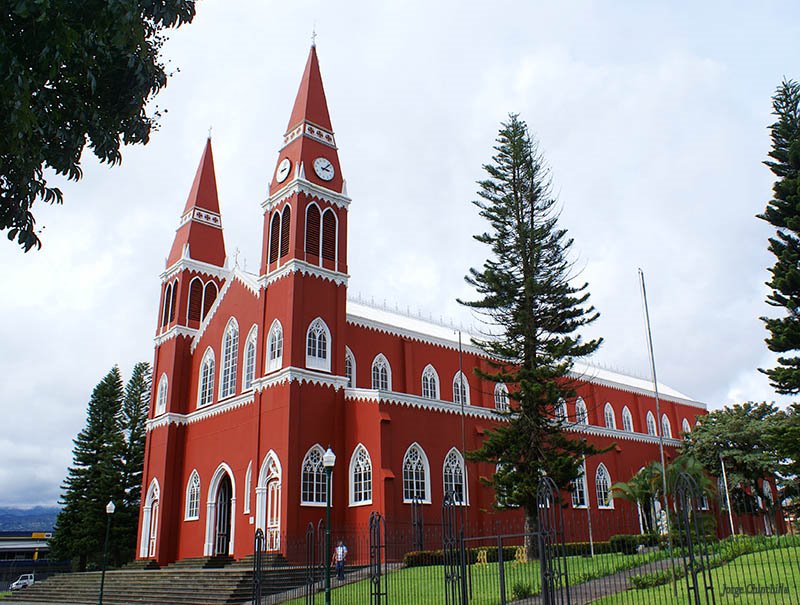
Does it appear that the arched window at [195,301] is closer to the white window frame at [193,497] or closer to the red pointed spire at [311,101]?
the white window frame at [193,497]

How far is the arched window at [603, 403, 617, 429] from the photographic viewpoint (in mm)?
45125

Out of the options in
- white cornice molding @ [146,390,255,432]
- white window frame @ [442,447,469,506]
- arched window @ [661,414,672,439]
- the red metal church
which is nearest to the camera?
the red metal church

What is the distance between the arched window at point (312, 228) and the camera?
29.5m

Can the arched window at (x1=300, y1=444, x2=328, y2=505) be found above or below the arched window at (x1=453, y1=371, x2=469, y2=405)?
below

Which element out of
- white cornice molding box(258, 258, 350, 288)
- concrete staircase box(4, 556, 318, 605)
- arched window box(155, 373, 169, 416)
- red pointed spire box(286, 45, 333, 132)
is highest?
red pointed spire box(286, 45, 333, 132)

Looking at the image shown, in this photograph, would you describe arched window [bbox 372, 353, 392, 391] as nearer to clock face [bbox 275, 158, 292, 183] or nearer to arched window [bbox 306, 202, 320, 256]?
arched window [bbox 306, 202, 320, 256]

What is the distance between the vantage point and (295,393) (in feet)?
86.7

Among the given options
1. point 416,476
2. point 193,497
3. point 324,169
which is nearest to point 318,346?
point 416,476

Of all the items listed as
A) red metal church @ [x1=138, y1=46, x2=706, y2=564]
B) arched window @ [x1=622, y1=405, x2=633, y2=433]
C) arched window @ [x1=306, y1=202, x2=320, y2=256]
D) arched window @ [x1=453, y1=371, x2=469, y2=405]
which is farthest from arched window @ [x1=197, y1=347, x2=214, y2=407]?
arched window @ [x1=622, y1=405, x2=633, y2=433]

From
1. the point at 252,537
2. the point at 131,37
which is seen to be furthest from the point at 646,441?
the point at 131,37

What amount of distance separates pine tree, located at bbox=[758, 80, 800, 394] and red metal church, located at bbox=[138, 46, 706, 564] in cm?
668

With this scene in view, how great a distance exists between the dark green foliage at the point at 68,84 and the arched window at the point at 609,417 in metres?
39.2

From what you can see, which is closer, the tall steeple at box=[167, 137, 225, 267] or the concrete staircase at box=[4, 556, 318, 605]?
the concrete staircase at box=[4, 556, 318, 605]

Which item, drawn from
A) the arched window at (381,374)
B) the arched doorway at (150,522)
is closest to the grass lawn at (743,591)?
the arched window at (381,374)
